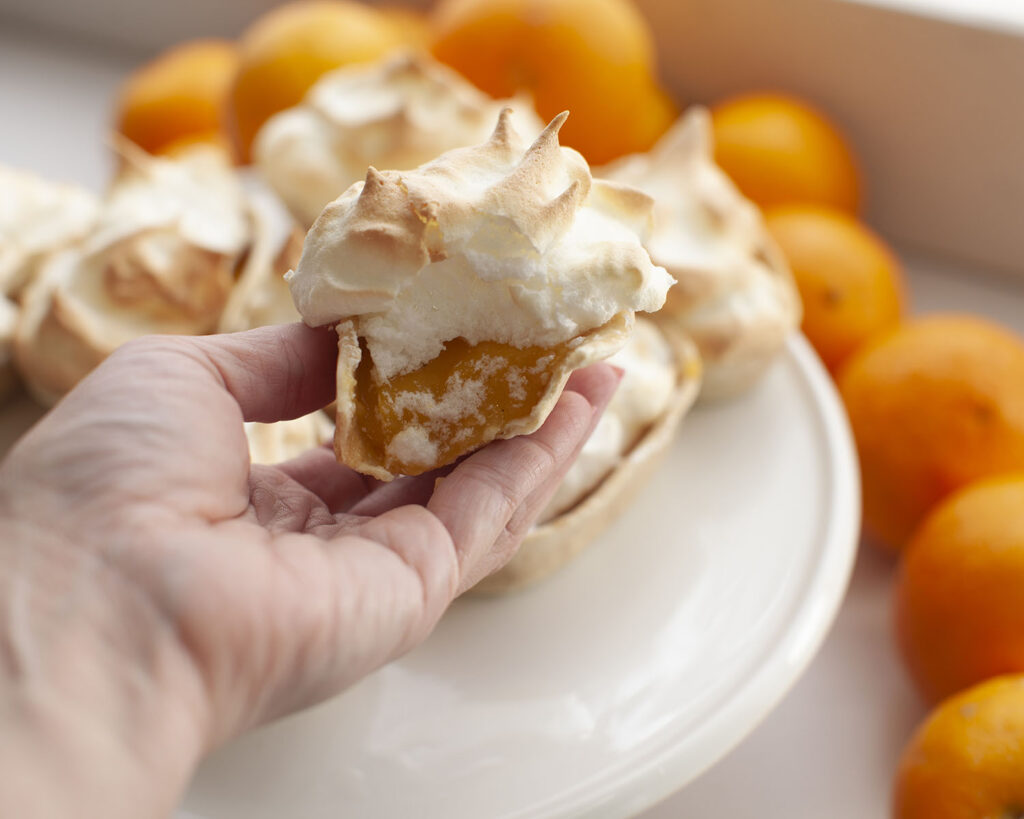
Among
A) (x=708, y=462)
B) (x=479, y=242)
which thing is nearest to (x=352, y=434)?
(x=479, y=242)

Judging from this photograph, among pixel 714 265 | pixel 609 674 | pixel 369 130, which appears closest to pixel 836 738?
pixel 609 674

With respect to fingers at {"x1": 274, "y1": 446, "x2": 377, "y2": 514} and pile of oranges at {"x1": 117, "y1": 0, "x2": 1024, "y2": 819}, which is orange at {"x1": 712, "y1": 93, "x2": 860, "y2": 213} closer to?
pile of oranges at {"x1": 117, "y1": 0, "x2": 1024, "y2": 819}

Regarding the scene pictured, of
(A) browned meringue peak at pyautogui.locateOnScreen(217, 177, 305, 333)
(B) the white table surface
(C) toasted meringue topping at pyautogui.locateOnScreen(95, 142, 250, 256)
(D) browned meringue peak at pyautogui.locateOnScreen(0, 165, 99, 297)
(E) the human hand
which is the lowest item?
(B) the white table surface

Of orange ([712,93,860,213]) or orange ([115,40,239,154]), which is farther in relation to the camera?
orange ([115,40,239,154])

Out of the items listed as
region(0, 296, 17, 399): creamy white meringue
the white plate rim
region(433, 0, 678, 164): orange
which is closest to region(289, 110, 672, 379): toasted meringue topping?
the white plate rim

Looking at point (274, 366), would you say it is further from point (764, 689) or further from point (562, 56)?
point (562, 56)

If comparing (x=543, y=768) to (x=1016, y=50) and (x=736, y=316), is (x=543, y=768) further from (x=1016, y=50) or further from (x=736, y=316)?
(x=1016, y=50)

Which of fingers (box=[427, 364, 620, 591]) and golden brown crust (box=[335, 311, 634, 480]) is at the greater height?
golden brown crust (box=[335, 311, 634, 480])
